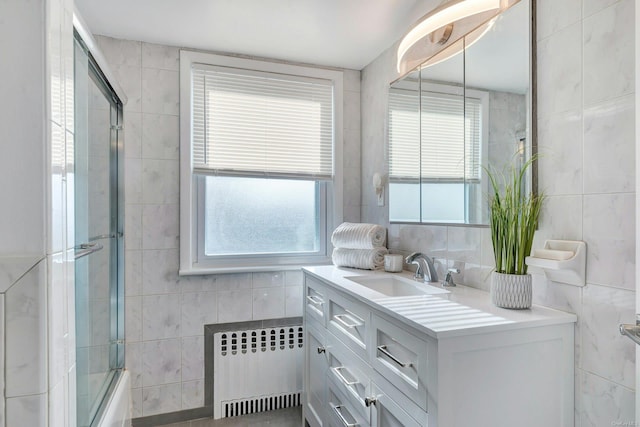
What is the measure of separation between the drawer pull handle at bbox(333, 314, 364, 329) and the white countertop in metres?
0.11

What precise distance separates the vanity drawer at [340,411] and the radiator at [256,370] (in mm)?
662

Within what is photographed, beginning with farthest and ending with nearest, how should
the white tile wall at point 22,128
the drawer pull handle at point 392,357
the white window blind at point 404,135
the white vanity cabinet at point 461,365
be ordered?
1. the white window blind at point 404,135
2. the drawer pull handle at point 392,357
3. the white vanity cabinet at point 461,365
4. the white tile wall at point 22,128

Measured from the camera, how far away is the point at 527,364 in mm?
1025

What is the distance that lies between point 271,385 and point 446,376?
5.30ft

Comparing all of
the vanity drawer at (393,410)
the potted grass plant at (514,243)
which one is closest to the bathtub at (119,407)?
the vanity drawer at (393,410)

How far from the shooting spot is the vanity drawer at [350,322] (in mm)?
1317

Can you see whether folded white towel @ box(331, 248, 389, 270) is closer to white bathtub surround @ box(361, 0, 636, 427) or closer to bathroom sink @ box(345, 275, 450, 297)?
bathroom sink @ box(345, 275, 450, 297)

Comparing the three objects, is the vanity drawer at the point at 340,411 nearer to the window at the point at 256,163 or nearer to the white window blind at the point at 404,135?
the window at the point at 256,163

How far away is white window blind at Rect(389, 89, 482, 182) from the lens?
1.52 m

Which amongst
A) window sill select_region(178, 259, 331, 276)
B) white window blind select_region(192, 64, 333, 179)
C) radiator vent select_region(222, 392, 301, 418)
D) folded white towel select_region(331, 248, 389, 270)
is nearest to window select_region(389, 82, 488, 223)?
folded white towel select_region(331, 248, 389, 270)

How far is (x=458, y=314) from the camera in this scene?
1.09 m

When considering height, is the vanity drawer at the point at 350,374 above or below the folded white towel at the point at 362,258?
below

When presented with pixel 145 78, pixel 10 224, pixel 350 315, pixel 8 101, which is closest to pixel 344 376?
pixel 350 315

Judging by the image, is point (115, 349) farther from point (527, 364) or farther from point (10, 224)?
point (527, 364)
